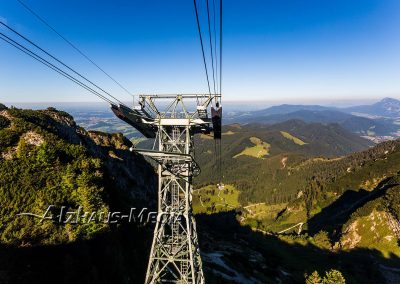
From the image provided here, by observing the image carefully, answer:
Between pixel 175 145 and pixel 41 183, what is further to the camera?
pixel 41 183

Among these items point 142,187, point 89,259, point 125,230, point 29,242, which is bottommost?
point 142,187

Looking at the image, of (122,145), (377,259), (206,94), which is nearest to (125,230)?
(206,94)

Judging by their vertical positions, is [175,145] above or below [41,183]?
above

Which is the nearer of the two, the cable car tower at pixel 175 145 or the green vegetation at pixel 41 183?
the cable car tower at pixel 175 145

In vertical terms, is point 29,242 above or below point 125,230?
above

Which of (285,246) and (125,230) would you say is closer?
(125,230)

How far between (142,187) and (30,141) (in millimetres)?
44762

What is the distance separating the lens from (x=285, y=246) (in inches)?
5433

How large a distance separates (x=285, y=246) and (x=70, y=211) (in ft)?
419

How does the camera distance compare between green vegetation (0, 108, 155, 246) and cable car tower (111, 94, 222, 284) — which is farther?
green vegetation (0, 108, 155, 246)

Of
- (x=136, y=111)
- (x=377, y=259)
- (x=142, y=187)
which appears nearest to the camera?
(x=136, y=111)

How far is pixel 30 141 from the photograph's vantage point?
3503 centimetres

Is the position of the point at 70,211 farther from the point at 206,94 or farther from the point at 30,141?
the point at 206,94

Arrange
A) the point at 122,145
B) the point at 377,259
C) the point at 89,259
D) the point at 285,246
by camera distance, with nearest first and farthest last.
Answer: the point at 89,259 < the point at 122,145 < the point at 377,259 < the point at 285,246
